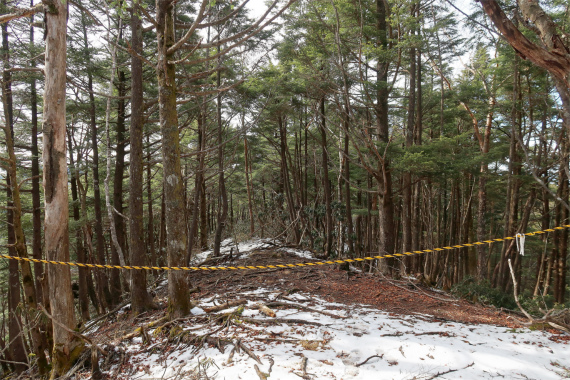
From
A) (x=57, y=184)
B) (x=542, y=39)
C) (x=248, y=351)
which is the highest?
(x=542, y=39)

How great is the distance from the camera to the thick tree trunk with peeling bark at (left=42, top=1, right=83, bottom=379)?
379 centimetres

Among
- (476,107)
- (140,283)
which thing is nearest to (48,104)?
(140,283)

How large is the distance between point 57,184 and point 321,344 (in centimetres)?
390

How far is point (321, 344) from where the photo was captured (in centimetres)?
393

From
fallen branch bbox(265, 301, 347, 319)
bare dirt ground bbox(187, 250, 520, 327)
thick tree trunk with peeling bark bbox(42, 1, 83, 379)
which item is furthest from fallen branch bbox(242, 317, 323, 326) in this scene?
thick tree trunk with peeling bark bbox(42, 1, 83, 379)

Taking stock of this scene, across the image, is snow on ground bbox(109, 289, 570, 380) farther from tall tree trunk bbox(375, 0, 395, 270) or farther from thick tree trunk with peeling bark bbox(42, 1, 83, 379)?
tall tree trunk bbox(375, 0, 395, 270)

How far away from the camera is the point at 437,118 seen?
43.7 feet

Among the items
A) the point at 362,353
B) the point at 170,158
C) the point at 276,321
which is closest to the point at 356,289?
the point at 276,321

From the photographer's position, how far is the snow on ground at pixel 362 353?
129 inches

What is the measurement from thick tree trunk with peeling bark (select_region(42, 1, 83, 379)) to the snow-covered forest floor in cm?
43

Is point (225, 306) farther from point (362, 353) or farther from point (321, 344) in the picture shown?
point (362, 353)

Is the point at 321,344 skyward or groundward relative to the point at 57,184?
groundward

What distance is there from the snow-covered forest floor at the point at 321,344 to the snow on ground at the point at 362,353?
13mm

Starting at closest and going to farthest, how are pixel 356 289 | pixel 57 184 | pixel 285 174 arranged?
pixel 57 184
pixel 356 289
pixel 285 174
